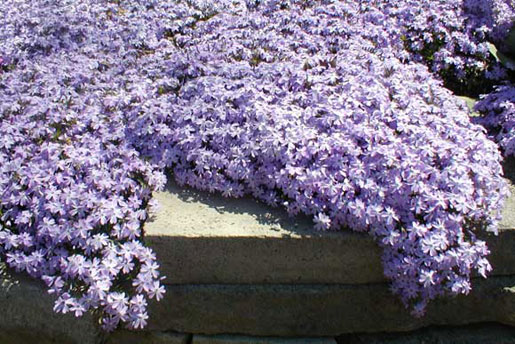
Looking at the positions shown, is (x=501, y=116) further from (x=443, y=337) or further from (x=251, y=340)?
(x=251, y=340)

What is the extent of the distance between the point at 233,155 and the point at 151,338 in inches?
43.1

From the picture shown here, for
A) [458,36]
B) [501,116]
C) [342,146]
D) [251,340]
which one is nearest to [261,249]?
[251,340]

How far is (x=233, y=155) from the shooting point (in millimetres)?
3221

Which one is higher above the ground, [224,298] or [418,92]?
[418,92]

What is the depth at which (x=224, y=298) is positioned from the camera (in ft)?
9.98

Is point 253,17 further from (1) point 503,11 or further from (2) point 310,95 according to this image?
(1) point 503,11

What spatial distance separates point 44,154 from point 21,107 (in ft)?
2.15

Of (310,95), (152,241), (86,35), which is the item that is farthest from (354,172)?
(86,35)

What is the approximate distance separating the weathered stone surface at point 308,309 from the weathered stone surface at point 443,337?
67mm

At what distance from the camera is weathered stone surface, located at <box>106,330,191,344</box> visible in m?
3.10

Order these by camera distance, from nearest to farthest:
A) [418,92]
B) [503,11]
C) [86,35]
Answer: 1. [418,92]
2. [86,35]
3. [503,11]

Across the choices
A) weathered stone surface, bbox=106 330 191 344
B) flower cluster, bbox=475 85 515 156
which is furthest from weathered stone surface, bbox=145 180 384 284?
flower cluster, bbox=475 85 515 156

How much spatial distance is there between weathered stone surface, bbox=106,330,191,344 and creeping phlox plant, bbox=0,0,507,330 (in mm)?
179

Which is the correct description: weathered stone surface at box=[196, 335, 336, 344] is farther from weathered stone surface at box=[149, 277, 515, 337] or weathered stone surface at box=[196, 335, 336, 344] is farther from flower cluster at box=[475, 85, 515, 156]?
flower cluster at box=[475, 85, 515, 156]
